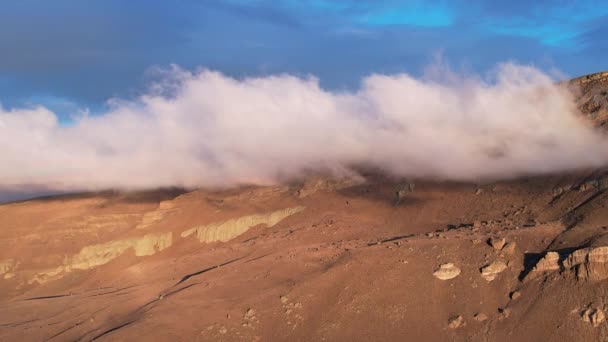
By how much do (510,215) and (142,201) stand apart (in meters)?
32.9

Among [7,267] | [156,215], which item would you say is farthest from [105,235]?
[7,267]

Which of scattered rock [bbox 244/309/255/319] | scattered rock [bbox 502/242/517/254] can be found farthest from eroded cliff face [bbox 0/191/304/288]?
scattered rock [bbox 502/242/517/254]

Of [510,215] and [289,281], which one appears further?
[510,215]

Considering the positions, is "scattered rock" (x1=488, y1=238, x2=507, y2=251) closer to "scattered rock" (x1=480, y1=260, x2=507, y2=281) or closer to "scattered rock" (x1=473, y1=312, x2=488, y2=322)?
"scattered rock" (x1=480, y1=260, x2=507, y2=281)

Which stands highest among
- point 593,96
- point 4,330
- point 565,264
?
point 593,96

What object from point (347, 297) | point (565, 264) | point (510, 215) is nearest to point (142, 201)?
point (347, 297)

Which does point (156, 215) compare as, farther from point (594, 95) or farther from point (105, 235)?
point (594, 95)

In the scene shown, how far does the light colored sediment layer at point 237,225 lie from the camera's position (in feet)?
111

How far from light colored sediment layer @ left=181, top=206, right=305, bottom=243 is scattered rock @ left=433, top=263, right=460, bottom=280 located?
592 inches

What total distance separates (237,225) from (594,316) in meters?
24.4

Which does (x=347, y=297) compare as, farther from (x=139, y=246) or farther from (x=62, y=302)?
(x=139, y=246)

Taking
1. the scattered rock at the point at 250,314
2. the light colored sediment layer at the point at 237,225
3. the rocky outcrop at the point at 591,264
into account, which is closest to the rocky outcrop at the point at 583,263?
the rocky outcrop at the point at 591,264

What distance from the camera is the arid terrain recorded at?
57.5 ft

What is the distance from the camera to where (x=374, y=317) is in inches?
738
